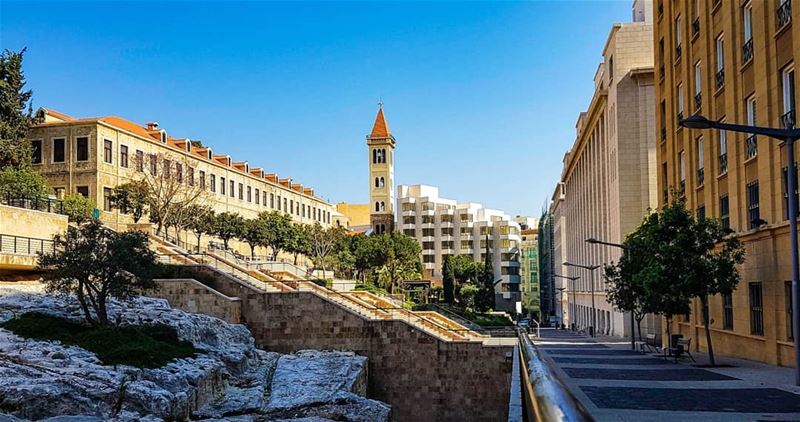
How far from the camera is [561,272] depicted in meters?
96.2

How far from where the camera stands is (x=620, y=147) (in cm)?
4666

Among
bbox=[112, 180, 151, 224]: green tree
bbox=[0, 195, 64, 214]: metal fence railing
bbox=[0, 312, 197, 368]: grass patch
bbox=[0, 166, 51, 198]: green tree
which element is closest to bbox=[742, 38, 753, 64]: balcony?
bbox=[0, 312, 197, 368]: grass patch

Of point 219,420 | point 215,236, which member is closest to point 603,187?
point 215,236

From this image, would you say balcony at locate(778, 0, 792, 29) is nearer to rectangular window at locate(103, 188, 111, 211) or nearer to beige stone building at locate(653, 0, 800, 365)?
beige stone building at locate(653, 0, 800, 365)

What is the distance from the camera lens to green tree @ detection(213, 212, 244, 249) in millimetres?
61897

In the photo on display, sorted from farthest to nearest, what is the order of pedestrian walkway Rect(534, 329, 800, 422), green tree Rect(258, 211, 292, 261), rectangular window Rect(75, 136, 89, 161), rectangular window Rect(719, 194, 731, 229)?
1. green tree Rect(258, 211, 292, 261)
2. rectangular window Rect(75, 136, 89, 161)
3. rectangular window Rect(719, 194, 731, 229)
4. pedestrian walkway Rect(534, 329, 800, 422)

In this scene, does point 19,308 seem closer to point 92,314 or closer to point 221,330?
point 92,314

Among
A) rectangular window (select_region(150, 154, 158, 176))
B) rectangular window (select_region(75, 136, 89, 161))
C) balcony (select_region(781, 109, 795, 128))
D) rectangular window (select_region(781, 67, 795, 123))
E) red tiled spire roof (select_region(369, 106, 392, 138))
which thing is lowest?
balcony (select_region(781, 109, 795, 128))

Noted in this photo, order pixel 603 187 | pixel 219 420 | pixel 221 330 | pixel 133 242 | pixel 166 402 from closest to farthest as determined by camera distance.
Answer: pixel 166 402 → pixel 219 420 → pixel 133 242 → pixel 221 330 → pixel 603 187

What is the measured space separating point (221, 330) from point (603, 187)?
3444 cm

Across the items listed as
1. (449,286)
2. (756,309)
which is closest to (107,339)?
(756,309)

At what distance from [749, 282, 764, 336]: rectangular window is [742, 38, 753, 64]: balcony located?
7362 millimetres

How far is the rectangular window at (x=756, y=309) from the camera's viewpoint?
75.2 feet

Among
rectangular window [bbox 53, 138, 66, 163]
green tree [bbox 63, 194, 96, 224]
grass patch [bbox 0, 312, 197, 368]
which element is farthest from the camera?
rectangular window [bbox 53, 138, 66, 163]
